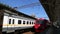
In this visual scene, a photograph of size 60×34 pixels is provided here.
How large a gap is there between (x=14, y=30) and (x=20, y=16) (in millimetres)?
1655

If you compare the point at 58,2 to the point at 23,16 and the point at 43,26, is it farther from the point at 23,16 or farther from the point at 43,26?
the point at 23,16

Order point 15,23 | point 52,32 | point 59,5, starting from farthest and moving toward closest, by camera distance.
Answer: point 15,23 < point 59,5 < point 52,32

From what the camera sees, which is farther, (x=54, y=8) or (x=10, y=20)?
(x=10, y=20)

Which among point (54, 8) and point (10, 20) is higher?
point (54, 8)

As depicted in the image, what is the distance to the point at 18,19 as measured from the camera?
10.4 m

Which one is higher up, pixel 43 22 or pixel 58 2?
pixel 58 2

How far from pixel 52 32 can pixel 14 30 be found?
755 cm

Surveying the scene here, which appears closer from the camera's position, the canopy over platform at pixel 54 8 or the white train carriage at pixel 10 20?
the canopy over platform at pixel 54 8

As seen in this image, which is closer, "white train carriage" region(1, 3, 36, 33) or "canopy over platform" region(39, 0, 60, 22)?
"canopy over platform" region(39, 0, 60, 22)

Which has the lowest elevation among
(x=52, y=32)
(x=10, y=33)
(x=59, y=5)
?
(x=10, y=33)

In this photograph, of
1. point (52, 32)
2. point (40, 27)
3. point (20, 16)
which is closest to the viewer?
point (52, 32)

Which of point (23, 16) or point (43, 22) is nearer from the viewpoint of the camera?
point (43, 22)

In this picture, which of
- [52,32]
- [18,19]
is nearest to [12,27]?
[18,19]

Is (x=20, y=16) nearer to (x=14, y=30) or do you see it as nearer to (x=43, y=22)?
(x=14, y=30)
